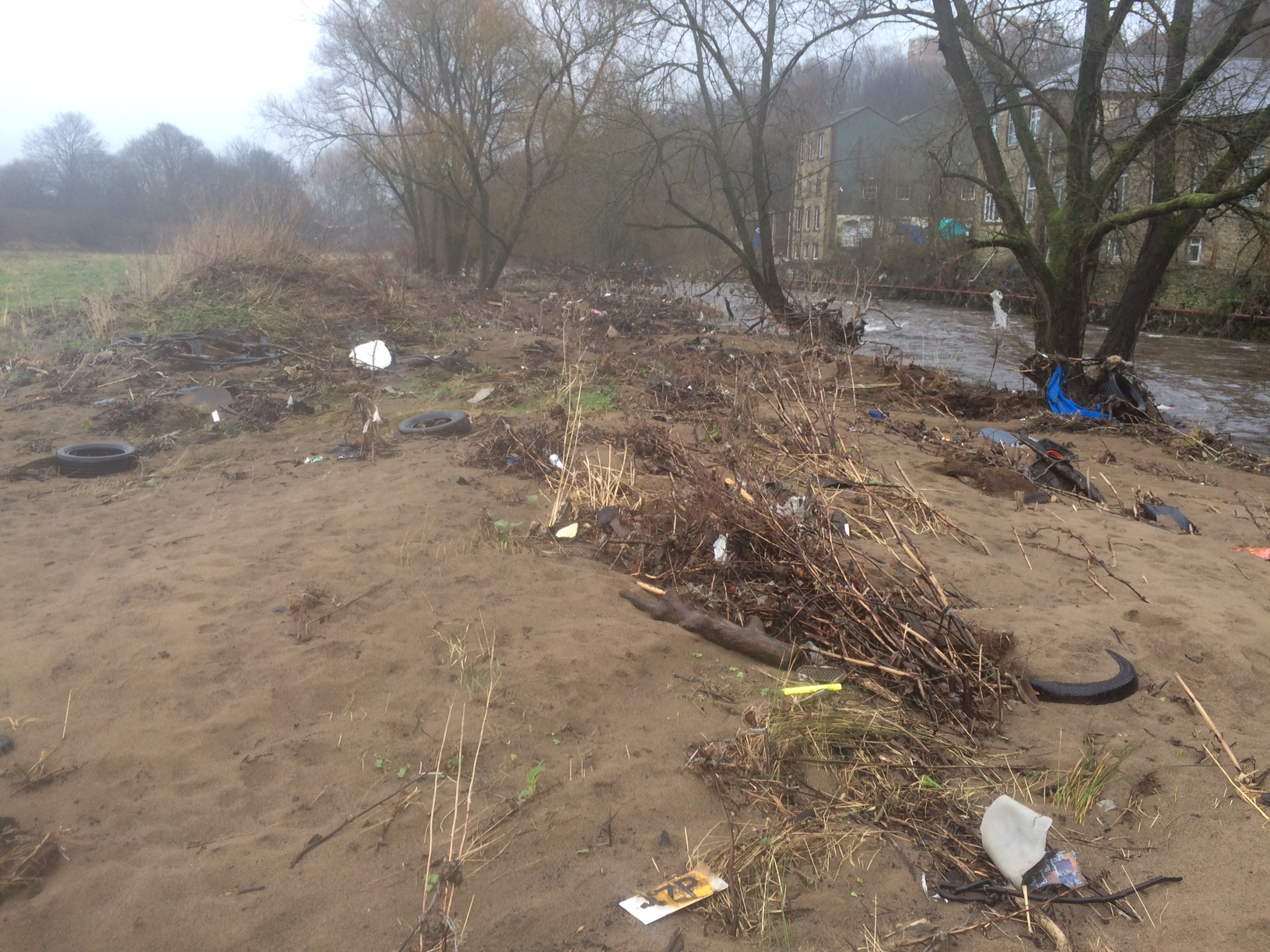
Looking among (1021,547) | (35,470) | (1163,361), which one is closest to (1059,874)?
(1021,547)

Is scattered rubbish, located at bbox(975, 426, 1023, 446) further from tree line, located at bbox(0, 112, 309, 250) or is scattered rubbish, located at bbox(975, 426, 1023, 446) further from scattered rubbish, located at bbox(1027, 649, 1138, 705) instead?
tree line, located at bbox(0, 112, 309, 250)

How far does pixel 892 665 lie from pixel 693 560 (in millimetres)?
1236

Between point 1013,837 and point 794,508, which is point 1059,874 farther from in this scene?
point 794,508

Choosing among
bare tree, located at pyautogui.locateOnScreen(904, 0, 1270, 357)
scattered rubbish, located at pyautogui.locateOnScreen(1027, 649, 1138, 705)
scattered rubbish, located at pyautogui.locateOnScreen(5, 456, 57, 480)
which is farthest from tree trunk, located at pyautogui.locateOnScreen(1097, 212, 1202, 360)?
scattered rubbish, located at pyautogui.locateOnScreen(5, 456, 57, 480)

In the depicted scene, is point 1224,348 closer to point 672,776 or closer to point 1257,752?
point 1257,752

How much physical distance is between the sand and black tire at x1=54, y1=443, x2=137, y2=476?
4.92 feet

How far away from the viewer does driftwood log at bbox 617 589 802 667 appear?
380 centimetres

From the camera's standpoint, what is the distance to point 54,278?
23.3 m

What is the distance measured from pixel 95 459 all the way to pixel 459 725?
207 inches

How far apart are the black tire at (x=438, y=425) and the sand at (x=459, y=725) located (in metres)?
2.14

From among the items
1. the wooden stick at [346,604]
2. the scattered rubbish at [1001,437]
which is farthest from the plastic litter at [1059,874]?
the scattered rubbish at [1001,437]

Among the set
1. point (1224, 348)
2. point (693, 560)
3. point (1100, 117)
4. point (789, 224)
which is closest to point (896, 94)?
point (789, 224)

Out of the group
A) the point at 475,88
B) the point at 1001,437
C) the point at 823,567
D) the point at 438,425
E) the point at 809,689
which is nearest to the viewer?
the point at 809,689

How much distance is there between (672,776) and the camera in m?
3.01
